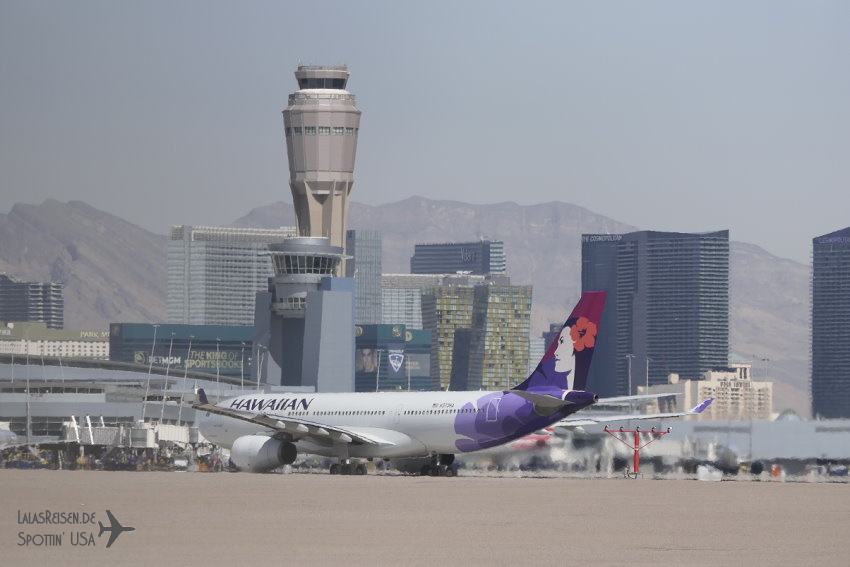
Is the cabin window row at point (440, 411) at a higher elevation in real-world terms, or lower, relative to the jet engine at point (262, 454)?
higher

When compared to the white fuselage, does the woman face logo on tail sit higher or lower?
higher

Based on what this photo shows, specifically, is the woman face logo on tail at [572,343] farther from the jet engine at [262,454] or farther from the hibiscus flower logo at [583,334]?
the jet engine at [262,454]

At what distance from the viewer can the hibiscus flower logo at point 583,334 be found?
78.4 meters

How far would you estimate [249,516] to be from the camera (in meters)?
49.1

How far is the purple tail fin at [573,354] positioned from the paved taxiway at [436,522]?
25.8 feet

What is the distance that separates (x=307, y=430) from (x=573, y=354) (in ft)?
47.2

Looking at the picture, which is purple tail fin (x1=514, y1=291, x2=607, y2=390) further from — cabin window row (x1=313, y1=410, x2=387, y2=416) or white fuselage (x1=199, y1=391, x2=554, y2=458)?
cabin window row (x1=313, y1=410, x2=387, y2=416)

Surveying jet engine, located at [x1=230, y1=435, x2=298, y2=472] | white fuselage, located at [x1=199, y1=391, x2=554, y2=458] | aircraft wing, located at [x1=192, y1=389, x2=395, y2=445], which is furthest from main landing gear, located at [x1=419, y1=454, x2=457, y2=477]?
jet engine, located at [x1=230, y1=435, x2=298, y2=472]

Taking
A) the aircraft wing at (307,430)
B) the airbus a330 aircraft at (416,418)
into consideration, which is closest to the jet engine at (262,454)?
the airbus a330 aircraft at (416,418)

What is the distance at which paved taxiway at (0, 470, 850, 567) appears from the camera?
1483 inches

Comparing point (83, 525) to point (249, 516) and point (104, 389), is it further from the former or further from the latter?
point (104, 389)

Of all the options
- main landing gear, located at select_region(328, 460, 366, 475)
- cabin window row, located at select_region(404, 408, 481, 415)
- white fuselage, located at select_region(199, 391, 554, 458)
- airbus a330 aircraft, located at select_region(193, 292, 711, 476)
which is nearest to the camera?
airbus a330 aircraft, located at select_region(193, 292, 711, 476)

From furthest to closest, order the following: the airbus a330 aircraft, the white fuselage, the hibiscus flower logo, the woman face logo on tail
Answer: the white fuselage < the hibiscus flower logo < the woman face logo on tail < the airbus a330 aircraft

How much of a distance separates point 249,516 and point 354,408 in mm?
37252
